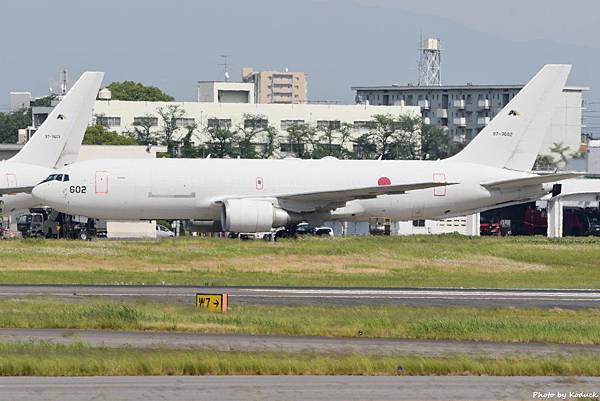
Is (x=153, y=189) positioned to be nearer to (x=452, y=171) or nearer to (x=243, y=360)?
(x=452, y=171)

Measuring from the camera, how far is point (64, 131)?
78.3 metres

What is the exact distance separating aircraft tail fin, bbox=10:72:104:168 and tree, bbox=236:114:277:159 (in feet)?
191

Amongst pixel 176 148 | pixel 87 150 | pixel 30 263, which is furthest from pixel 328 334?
pixel 176 148

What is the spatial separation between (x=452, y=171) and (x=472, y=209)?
2975 millimetres

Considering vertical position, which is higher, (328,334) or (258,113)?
(258,113)

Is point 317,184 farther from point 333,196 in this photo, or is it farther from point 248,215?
point 248,215

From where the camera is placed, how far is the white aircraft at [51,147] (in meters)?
75.0

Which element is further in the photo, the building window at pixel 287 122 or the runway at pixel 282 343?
the building window at pixel 287 122

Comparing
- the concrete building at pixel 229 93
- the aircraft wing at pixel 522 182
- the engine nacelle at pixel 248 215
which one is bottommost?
the engine nacelle at pixel 248 215

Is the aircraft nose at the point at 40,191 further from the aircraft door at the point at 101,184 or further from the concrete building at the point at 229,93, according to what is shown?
the concrete building at the point at 229,93

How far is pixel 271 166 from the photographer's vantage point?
72562mm

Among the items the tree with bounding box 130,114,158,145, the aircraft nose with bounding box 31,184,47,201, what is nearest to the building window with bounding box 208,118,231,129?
the tree with bounding box 130,114,158,145

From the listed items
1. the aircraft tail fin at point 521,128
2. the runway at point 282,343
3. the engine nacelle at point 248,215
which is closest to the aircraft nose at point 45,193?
the engine nacelle at point 248,215

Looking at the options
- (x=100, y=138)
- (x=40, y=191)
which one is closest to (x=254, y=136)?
(x=100, y=138)
